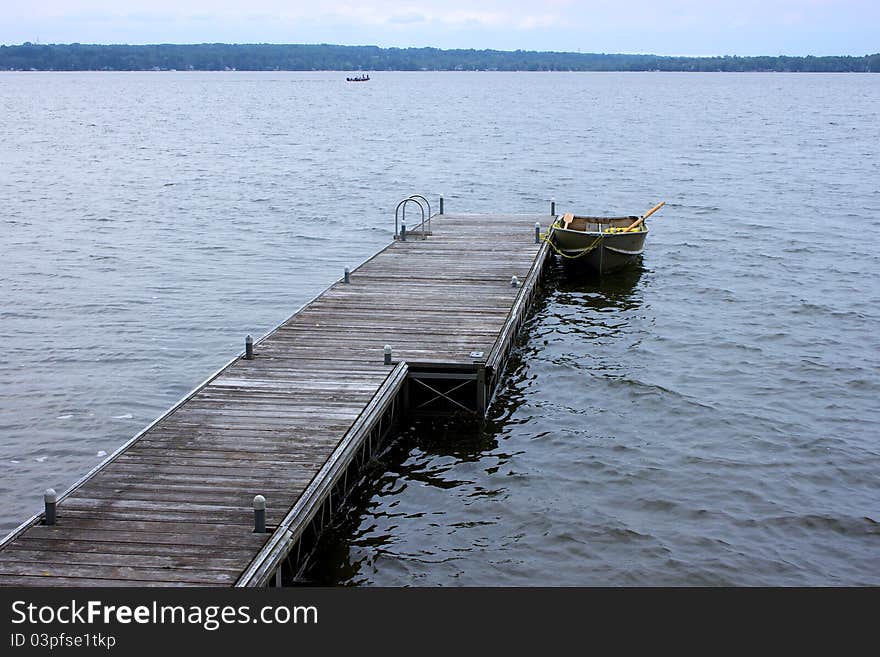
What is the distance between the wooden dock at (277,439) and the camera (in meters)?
11.1

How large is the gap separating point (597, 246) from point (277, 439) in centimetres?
1759

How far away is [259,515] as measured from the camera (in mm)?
11539

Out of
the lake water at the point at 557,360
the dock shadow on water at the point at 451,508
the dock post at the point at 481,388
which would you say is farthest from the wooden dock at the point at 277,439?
the lake water at the point at 557,360

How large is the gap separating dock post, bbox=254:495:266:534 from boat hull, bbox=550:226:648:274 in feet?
64.5

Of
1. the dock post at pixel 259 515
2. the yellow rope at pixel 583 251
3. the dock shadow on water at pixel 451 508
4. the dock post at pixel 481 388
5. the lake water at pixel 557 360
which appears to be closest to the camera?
the dock post at pixel 259 515

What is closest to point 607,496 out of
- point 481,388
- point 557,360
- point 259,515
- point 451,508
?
point 451,508

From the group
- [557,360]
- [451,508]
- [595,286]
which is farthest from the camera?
[595,286]

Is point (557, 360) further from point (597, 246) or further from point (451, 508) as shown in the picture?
point (597, 246)

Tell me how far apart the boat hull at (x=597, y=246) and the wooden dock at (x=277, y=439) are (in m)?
6.09

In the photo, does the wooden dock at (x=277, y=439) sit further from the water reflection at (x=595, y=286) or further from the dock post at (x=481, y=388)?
the water reflection at (x=595, y=286)

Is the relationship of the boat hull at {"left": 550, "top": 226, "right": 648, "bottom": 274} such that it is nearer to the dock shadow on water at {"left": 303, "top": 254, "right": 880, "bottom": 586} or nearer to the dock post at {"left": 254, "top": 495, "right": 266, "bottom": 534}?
the dock shadow on water at {"left": 303, "top": 254, "right": 880, "bottom": 586}
